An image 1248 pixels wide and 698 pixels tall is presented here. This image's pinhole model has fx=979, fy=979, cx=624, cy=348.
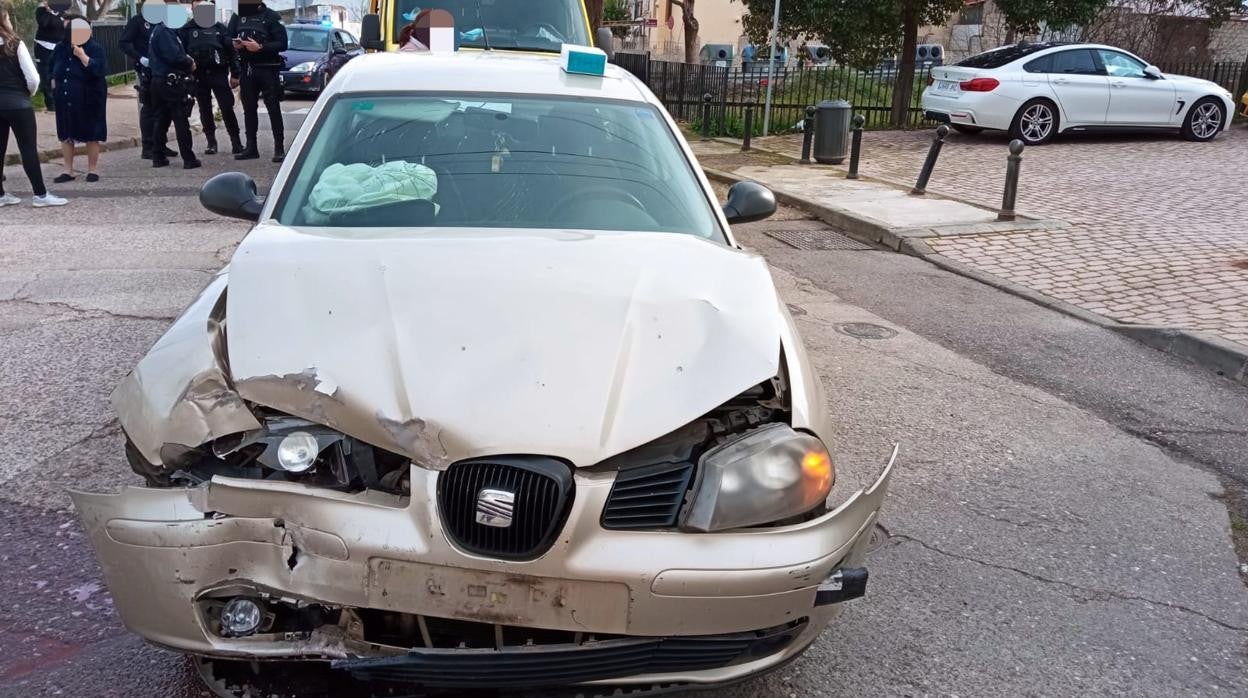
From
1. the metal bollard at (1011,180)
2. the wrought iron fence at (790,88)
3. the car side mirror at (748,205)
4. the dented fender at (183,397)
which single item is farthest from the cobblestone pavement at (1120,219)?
the dented fender at (183,397)

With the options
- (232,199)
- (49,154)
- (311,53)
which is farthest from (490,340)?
(311,53)

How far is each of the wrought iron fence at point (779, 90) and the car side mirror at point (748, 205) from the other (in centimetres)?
1470

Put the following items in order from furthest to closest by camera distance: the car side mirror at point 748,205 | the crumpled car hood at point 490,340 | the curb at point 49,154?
the curb at point 49,154
the car side mirror at point 748,205
the crumpled car hood at point 490,340

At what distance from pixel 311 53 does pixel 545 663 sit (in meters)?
24.5

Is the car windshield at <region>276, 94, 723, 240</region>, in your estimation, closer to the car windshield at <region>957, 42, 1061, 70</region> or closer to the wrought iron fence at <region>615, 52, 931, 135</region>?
the car windshield at <region>957, 42, 1061, 70</region>

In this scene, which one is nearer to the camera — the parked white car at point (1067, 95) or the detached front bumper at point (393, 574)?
the detached front bumper at point (393, 574)

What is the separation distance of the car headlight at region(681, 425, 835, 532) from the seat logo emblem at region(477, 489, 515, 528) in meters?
0.42

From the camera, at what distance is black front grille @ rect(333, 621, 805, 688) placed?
7.38 feet

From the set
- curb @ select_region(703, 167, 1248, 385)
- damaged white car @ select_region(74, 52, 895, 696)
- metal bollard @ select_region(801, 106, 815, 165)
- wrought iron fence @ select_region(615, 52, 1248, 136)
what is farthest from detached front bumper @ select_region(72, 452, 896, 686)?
wrought iron fence @ select_region(615, 52, 1248, 136)

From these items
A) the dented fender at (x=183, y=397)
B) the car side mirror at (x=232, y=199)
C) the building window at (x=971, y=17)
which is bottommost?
the dented fender at (x=183, y=397)

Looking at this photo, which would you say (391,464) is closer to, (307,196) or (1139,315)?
(307,196)

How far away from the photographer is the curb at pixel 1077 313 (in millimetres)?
6184

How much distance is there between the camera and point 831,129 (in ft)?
47.2

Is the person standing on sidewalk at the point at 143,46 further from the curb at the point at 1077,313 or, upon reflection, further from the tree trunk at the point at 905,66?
the tree trunk at the point at 905,66
